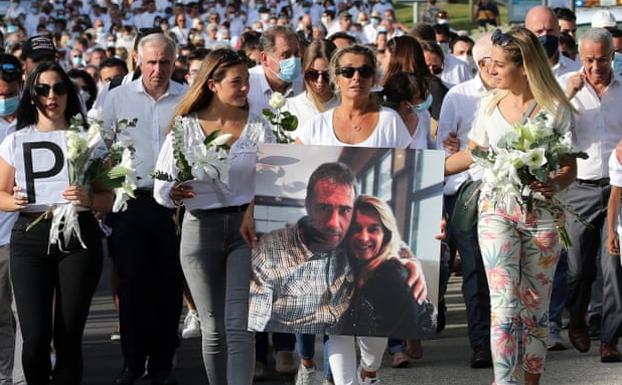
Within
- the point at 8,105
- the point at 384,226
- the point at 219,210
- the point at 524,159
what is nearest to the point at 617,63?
the point at 524,159

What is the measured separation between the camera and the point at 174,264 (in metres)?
9.12

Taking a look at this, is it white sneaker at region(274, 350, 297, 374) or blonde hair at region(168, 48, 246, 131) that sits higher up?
blonde hair at region(168, 48, 246, 131)

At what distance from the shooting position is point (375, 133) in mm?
7582

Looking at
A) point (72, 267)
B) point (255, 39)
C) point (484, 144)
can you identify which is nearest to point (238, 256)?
point (72, 267)

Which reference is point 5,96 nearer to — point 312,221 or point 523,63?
point 312,221

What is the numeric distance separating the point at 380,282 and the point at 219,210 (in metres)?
0.98

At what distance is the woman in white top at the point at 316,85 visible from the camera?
916 centimetres

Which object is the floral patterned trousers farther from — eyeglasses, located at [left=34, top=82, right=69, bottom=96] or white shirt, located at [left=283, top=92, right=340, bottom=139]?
eyeglasses, located at [left=34, top=82, right=69, bottom=96]

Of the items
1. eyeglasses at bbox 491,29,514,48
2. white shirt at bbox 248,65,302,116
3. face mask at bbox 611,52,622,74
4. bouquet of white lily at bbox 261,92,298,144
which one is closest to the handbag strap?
eyeglasses at bbox 491,29,514,48

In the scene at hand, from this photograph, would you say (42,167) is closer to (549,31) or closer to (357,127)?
(357,127)

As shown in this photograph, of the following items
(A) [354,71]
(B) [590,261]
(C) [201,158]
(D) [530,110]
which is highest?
(A) [354,71]

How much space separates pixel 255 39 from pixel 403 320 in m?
6.26

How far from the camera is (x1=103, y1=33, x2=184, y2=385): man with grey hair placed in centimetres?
893

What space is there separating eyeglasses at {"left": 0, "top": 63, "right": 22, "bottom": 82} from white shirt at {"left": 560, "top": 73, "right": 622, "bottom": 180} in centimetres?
368
